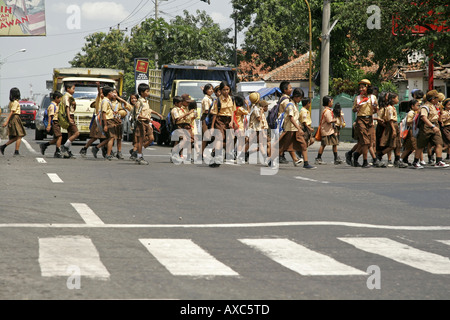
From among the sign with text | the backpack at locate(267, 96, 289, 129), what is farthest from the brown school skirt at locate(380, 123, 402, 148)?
the sign with text

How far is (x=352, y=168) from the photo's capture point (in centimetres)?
1905

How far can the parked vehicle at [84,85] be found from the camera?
28453 millimetres

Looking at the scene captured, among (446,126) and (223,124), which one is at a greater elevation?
(223,124)

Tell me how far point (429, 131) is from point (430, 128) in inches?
2.7

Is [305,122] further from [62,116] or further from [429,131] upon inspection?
[62,116]

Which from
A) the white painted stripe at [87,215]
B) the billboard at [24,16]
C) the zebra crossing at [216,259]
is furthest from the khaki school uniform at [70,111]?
the billboard at [24,16]

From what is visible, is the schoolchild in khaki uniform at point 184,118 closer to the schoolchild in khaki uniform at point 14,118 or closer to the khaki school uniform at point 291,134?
the khaki school uniform at point 291,134

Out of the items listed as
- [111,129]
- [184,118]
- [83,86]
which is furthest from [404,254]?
[83,86]

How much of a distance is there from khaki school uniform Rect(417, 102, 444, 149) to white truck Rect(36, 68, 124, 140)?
11.2 metres

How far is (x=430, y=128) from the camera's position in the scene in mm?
19234

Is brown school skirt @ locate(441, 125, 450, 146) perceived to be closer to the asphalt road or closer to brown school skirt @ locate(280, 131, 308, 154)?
brown school skirt @ locate(280, 131, 308, 154)

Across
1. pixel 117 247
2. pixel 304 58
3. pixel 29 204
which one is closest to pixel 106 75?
pixel 29 204

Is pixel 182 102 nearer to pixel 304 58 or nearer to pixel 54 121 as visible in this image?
pixel 54 121

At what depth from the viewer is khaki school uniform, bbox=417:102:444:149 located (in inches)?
757
